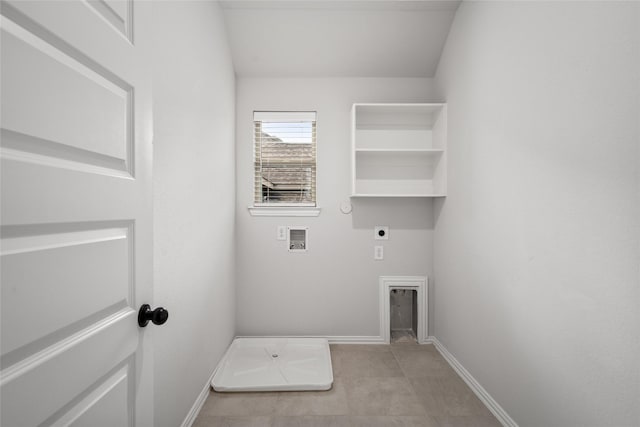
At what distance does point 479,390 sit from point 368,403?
74 cm

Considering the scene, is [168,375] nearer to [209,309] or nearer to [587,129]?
[209,309]

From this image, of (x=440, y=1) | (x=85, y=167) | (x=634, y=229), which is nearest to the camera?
(x=85, y=167)

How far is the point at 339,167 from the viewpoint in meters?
2.73

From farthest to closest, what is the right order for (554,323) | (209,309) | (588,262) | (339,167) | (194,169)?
1. (339,167)
2. (209,309)
3. (194,169)
4. (554,323)
5. (588,262)

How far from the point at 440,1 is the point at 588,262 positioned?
2089 mm

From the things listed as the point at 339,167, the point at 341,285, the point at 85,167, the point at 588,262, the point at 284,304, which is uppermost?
the point at 339,167

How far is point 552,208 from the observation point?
53.5 inches

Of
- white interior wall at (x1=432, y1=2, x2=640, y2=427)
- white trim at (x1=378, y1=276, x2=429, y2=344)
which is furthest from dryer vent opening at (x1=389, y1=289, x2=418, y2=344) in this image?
white interior wall at (x1=432, y1=2, x2=640, y2=427)

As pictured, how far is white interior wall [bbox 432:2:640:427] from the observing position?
107 cm

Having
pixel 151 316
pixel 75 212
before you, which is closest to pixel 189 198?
pixel 151 316

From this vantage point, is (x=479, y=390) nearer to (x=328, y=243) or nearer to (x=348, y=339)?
(x=348, y=339)

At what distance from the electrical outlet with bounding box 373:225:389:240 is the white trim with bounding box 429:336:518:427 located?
1036 millimetres

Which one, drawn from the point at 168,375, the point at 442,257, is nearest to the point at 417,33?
the point at 442,257

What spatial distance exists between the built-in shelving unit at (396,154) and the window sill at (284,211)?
0.45 metres
